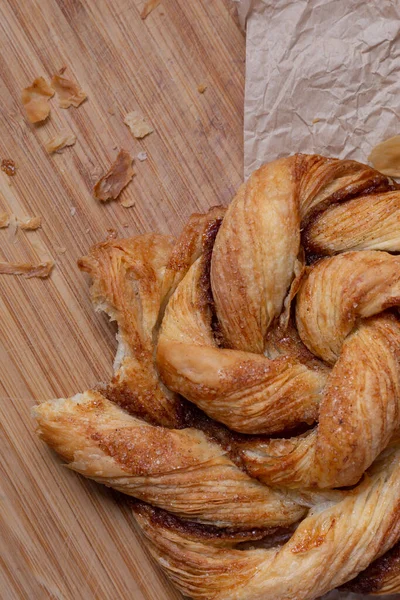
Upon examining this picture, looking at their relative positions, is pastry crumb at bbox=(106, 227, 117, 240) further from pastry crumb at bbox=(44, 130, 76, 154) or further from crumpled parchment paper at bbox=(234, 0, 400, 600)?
crumpled parchment paper at bbox=(234, 0, 400, 600)

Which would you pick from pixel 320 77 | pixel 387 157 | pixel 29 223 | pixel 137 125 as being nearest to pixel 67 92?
pixel 137 125

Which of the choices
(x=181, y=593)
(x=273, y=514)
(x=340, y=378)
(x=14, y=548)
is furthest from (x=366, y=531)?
(x=14, y=548)

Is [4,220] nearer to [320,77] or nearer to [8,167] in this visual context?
[8,167]

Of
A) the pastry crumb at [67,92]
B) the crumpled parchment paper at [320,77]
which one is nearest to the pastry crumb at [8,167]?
the pastry crumb at [67,92]

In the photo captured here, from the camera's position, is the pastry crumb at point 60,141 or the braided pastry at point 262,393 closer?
the braided pastry at point 262,393

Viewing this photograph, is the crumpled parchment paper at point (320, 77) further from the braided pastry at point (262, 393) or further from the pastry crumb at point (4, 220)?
the pastry crumb at point (4, 220)

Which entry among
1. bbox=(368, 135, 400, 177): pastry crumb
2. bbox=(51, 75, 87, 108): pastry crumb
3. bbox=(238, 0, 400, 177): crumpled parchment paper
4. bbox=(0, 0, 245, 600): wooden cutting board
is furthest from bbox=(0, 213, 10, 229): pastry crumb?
bbox=(368, 135, 400, 177): pastry crumb
